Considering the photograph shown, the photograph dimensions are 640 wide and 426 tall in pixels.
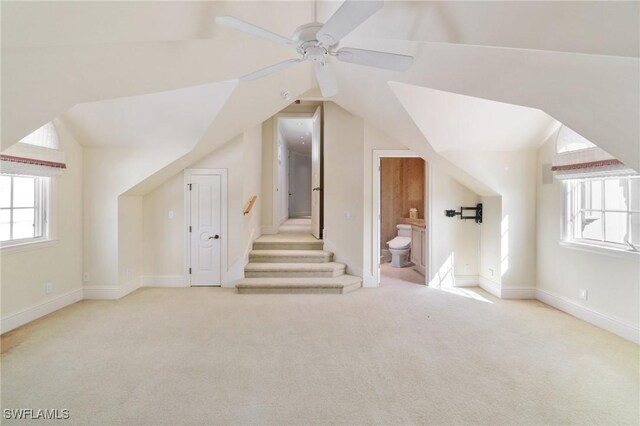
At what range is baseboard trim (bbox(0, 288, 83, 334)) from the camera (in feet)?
11.4

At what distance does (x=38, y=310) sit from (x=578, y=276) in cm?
658

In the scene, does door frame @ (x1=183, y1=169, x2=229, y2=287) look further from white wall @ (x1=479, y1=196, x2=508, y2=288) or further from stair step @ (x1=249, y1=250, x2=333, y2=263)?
white wall @ (x1=479, y1=196, x2=508, y2=288)

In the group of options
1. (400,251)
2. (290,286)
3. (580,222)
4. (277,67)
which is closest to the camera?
(277,67)

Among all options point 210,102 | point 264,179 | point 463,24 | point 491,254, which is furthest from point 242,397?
point 264,179

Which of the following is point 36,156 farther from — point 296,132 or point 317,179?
point 296,132

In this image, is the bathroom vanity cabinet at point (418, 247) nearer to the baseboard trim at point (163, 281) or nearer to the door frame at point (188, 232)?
the door frame at point (188, 232)

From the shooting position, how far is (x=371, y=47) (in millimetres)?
2838

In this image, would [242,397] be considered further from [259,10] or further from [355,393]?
[259,10]

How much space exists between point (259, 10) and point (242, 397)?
108 inches

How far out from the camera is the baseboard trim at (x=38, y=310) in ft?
11.4

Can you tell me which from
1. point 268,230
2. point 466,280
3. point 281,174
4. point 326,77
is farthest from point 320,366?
point 281,174

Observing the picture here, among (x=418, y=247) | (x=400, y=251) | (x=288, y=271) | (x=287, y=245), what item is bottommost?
→ (x=288, y=271)

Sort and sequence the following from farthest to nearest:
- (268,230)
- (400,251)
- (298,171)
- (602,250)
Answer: (298,171), (268,230), (400,251), (602,250)

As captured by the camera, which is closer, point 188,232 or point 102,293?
point 102,293
